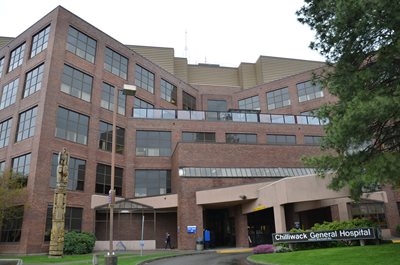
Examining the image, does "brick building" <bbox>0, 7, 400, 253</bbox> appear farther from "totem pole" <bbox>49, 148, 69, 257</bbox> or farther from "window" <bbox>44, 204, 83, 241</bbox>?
"totem pole" <bbox>49, 148, 69, 257</bbox>

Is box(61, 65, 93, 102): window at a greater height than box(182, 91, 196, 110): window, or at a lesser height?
lesser

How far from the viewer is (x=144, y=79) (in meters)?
44.6

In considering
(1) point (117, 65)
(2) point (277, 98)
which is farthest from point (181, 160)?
(2) point (277, 98)

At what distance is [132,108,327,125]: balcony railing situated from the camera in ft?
137

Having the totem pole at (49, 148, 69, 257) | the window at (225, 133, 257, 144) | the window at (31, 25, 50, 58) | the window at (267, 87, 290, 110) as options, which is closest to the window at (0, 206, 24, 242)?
the totem pole at (49, 148, 69, 257)

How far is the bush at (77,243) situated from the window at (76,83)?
13.8 m

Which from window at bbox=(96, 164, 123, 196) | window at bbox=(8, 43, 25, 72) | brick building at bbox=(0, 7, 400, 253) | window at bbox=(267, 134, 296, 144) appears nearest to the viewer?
brick building at bbox=(0, 7, 400, 253)

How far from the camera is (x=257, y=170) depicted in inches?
1436

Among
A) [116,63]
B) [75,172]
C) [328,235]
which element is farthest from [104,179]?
[328,235]

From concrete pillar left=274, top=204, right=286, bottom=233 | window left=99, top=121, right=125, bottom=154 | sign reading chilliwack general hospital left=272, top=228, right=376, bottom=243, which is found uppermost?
window left=99, top=121, right=125, bottom=154

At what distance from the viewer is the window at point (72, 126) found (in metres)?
32.9

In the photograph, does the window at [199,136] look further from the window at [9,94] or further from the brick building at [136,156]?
the window at [9,94]

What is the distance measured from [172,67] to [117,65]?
15.6 meters

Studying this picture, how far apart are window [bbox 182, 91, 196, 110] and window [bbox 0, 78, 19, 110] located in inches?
873
